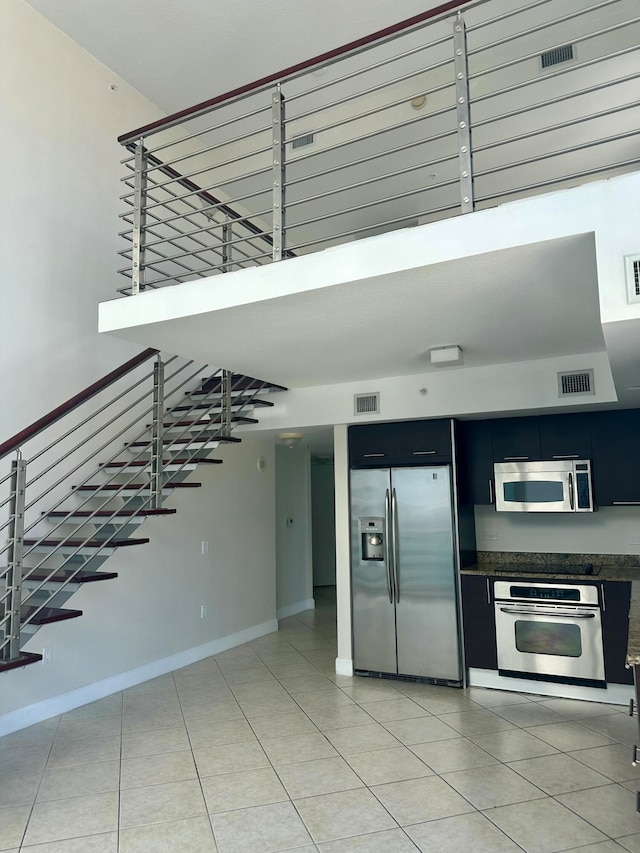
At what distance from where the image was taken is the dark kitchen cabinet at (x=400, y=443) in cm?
511

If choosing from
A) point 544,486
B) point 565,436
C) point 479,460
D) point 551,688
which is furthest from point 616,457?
point 551,688

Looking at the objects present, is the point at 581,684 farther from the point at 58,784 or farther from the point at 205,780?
the point at 58,784

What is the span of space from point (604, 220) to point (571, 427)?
2884 millimetres

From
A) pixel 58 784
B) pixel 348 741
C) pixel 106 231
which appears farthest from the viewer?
pixel 106 231

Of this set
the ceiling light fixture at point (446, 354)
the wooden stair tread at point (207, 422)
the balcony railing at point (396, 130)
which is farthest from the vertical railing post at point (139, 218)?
the ceiling light fixture at point (446, 354)

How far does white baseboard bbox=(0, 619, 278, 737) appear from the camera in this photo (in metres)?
4.11

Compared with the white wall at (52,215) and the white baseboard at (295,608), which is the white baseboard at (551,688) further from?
the white wall at (52,215)

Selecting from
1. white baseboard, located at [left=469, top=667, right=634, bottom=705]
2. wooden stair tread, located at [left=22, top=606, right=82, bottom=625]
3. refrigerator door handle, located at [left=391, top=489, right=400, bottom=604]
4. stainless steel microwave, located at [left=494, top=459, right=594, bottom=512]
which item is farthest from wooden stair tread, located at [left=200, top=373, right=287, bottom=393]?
white baseboard, located at [left=469, top=667, right=634, bottom=705]

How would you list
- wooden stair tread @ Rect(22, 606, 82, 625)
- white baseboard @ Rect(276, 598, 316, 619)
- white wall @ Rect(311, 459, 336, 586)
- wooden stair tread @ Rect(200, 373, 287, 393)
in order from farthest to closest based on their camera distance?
white wall @ Rect(311, 459, 336, 586) < white baseboard @ Rect(276, 598, 316, 619) < wooden stair tread @ Rect(200, 373, 287, 393) < wooden stair tread @ Rect(22, 606, 82, 625)

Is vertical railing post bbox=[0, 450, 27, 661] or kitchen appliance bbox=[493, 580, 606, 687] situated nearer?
vertical railing post bbox=[0, 450, 27, 661]

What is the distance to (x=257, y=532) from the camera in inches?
270

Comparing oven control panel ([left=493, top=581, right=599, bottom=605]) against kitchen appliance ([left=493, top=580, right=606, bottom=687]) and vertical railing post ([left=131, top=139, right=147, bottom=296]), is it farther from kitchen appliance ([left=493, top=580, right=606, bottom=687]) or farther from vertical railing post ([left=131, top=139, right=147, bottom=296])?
vertical railing post ([left=131, top=139, right=147, bottom=296])

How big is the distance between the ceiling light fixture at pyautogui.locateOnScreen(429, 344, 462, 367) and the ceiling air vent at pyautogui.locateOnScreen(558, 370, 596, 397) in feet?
2.89

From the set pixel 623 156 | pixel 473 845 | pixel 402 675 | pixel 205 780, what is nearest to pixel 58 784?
pixel 205 780
